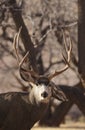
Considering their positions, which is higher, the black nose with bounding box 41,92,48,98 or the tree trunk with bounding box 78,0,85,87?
the black nose with bounding box 41,92,48,98

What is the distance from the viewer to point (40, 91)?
1134cm

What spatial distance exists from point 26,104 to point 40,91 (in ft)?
1.44

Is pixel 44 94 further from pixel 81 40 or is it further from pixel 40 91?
pixel 81 40

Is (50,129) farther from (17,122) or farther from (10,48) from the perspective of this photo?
(17,122)

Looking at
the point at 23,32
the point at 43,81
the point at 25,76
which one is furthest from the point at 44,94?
the point at 23,32

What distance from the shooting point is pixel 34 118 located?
11.6 meters

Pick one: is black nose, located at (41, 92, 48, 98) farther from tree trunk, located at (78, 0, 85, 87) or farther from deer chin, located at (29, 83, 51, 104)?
tree trunk, located at (78, 0, 85, 87)

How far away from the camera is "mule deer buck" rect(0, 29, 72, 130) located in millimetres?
11312

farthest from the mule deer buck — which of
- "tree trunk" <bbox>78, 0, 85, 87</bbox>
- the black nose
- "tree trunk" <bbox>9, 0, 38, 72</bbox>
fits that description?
"tree trunk" <bbox>78, 0, 85, 87</bbox>

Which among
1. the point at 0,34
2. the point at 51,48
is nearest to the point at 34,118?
the point at 0,34

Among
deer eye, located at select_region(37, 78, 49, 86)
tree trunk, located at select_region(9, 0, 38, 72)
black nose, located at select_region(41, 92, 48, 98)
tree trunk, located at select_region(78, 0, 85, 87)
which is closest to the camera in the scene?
black nose, located at select_region(41, 92, 48, 98)

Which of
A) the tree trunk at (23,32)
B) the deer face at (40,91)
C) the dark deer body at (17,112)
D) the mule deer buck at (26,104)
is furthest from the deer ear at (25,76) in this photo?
the tree trunk at (23,32)

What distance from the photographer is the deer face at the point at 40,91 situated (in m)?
11.3

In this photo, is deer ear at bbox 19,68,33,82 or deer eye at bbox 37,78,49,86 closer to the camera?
deer eye at bbox 37,78,49,86
